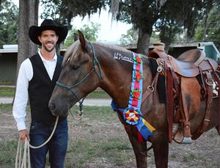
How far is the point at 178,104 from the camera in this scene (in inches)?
123

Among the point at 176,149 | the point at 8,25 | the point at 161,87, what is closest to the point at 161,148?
the point at 161,87

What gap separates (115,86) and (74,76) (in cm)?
38

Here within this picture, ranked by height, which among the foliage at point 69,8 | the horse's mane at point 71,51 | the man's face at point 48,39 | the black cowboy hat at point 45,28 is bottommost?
the horse's mane at point 71,51

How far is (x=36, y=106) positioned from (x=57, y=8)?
14553 mm

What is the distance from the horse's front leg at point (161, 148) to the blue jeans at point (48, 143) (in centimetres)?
79

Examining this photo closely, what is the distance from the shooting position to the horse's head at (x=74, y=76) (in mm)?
2746

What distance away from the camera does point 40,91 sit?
117 inches

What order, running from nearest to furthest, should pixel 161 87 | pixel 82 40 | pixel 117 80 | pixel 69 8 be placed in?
pixel 82 40 < pixel 117 80 < pixel 161 87 < pixel 69 8

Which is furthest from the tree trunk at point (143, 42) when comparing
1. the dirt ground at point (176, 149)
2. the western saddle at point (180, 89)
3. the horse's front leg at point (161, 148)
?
the horse's front leg at point (161, 148)

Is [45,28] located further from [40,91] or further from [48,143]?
[48,143]

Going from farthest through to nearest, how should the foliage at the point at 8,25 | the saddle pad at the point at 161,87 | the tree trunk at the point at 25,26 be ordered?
the foliage at the point at 8,25 → the tree trunk at the point at 25,26 → the saddle pad at the point at 161,87

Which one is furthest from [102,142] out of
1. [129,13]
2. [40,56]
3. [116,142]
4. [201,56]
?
[129,13]

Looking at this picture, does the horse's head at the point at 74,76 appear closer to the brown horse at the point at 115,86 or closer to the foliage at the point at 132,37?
the brown horse at the point at 115,86

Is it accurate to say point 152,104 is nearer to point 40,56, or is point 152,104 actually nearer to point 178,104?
point 178,104
